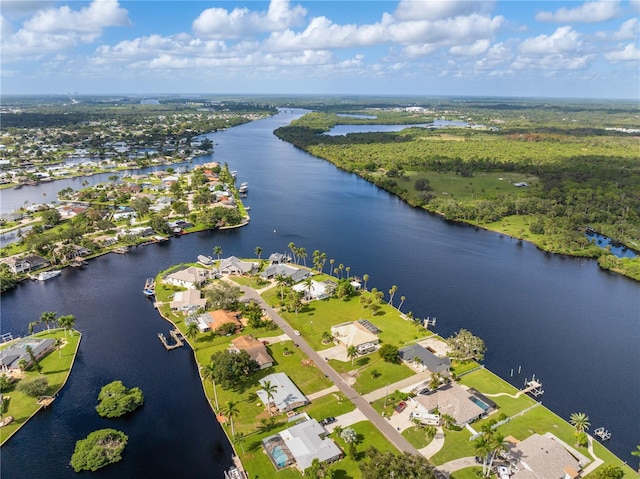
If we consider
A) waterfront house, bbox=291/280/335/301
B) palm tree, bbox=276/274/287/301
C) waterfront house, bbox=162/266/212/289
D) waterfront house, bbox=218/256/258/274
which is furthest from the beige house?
waterfront house, bbox=162/266/212/289

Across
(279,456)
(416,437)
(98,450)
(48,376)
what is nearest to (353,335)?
(416,437)

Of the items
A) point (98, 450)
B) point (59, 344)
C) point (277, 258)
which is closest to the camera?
point (98, 450)

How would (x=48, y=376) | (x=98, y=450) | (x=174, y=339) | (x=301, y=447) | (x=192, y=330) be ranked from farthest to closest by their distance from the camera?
(x=174, y=339) < (x=192, y=330) < (x=48, y=376) < (x=98, y=450) < (x=301, y=447)

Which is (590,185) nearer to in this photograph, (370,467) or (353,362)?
(353,362)

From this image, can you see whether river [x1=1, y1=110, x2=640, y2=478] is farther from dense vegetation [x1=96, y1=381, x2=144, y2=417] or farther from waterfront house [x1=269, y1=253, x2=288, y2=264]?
waterfront house [x1=269, y1=253, x2=288, y2=264]

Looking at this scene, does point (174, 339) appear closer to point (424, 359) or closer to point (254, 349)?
point (254, 349)

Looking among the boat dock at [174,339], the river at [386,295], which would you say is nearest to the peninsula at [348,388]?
the boat dock at [174,339]
